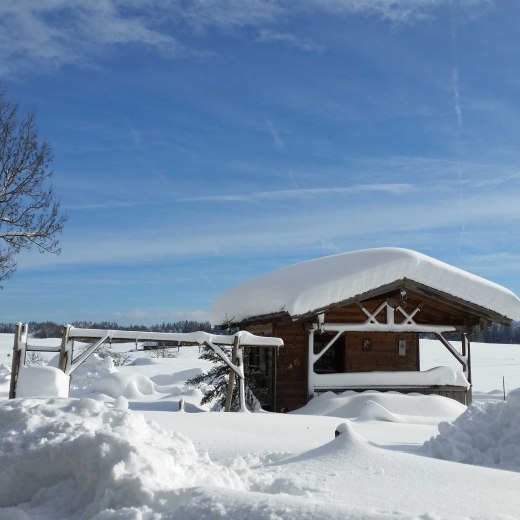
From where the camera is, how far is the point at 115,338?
1336 centimetres

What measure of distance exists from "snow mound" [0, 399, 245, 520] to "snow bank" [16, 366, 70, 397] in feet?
18.7

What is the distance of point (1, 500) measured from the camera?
5.15 m

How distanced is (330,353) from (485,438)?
12418 mm

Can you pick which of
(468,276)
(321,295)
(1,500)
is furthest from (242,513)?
(468,276)

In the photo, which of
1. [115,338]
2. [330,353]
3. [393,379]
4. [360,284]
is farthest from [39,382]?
[330,353]

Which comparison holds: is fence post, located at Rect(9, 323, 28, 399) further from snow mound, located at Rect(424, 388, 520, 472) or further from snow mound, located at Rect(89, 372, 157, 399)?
snow mound, located at Rect(424, 388, 520, 472)

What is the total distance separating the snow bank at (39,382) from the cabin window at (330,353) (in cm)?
910

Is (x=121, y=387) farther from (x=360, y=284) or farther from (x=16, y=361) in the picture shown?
(x=360, y=284)

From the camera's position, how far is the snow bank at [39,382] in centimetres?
1170

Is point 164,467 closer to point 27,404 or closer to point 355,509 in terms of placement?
point 355,509

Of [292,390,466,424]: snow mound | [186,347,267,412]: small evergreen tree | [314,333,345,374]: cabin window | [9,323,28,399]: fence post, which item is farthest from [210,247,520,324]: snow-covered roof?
[9,323,28,399]: fence post

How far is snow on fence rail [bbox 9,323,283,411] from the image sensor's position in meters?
12.4

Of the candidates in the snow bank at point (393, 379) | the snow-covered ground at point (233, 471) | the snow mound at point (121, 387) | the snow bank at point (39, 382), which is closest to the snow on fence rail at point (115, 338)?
the snow bank at point (39, 382)

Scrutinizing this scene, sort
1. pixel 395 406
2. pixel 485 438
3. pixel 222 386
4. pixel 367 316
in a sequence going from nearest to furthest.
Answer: pixel 485 438
pixel 395 406
pixel 222 386
pixel 367 316
